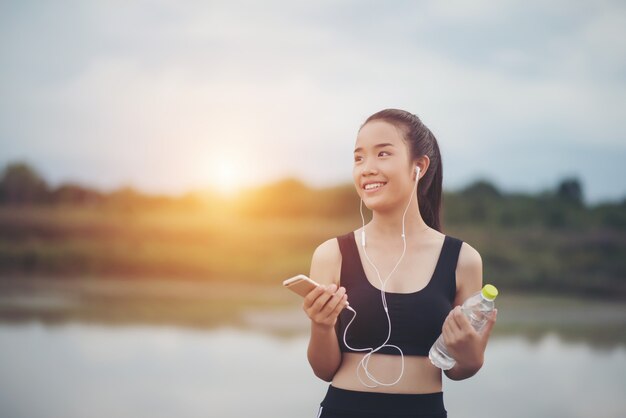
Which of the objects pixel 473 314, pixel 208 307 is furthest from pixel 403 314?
pixel 208 307

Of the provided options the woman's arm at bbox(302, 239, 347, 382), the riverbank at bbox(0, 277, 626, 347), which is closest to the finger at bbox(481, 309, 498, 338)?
the woman's arm at bbox(302, 239, 347, 382)

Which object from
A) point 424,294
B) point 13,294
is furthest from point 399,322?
point 13,294

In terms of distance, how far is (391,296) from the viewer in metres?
1.44

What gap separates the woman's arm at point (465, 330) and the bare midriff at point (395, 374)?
0.06m

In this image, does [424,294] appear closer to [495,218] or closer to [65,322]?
[65,322]

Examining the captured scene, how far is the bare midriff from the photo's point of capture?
1408mm

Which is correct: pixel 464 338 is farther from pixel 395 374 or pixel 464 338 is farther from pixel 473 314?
pixel 395 374

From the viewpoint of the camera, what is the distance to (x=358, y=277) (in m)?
1.48

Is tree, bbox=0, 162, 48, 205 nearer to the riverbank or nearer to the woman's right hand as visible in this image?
the riverbank

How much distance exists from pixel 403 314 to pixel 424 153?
1.30 feet

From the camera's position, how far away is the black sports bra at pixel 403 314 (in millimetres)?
1424

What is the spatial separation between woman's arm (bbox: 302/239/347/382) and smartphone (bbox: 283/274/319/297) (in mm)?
11

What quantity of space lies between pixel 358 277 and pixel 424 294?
15cm

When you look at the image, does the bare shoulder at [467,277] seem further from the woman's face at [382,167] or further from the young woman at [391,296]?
the woman's face at [382,167]
